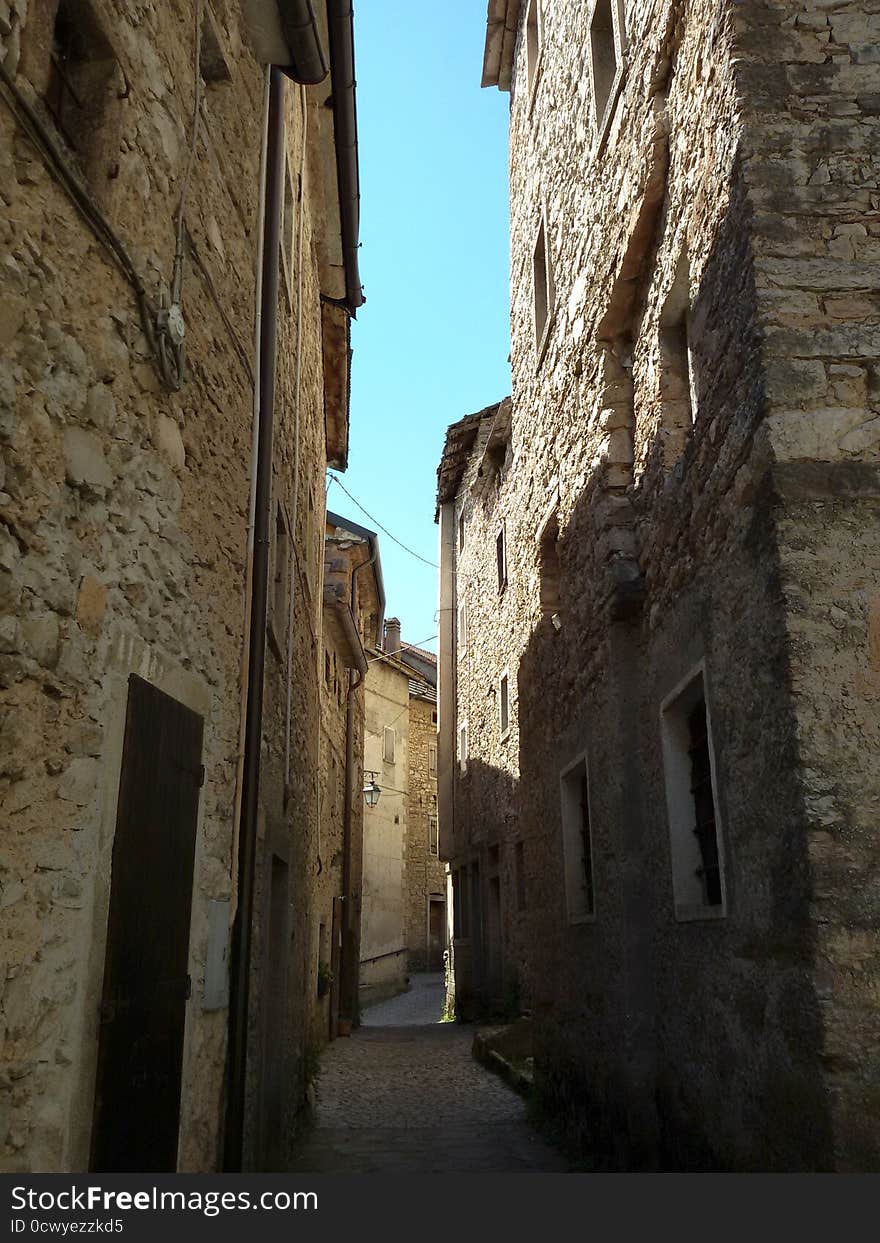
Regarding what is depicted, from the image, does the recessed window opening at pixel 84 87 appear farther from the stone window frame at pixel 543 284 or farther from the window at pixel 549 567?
the stone window frame at pixel 543 284

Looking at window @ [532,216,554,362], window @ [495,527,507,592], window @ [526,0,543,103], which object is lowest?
window @ [495,527,507,592]

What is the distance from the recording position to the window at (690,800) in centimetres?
455

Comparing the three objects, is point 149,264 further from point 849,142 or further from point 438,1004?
point 438,1004

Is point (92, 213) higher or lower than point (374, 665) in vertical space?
lower

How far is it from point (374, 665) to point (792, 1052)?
20.9 metres

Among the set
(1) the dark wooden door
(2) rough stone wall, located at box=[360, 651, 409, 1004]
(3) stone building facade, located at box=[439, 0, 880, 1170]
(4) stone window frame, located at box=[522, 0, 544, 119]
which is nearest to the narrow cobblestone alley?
(3) stone building facade, located at box=[439, 0, 880, 1170]

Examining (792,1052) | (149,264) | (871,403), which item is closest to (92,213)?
(149,264)

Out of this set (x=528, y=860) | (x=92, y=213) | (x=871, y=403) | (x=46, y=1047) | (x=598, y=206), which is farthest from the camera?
(x=528, y=860)

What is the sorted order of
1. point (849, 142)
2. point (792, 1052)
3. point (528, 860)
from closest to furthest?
point (792, 1052) → point (849, 142) → point (528, 860)

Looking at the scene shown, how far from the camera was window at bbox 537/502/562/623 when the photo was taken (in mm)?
7961

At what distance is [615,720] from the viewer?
18.4ft

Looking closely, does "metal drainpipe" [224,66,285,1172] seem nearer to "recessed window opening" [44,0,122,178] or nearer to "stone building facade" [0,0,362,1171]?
"stone building facade" [0,0,362,1171]

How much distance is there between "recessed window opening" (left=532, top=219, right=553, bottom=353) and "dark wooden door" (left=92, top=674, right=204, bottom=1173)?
615cm

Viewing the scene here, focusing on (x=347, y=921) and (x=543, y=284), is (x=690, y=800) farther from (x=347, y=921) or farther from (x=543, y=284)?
(x=347, y=921)
